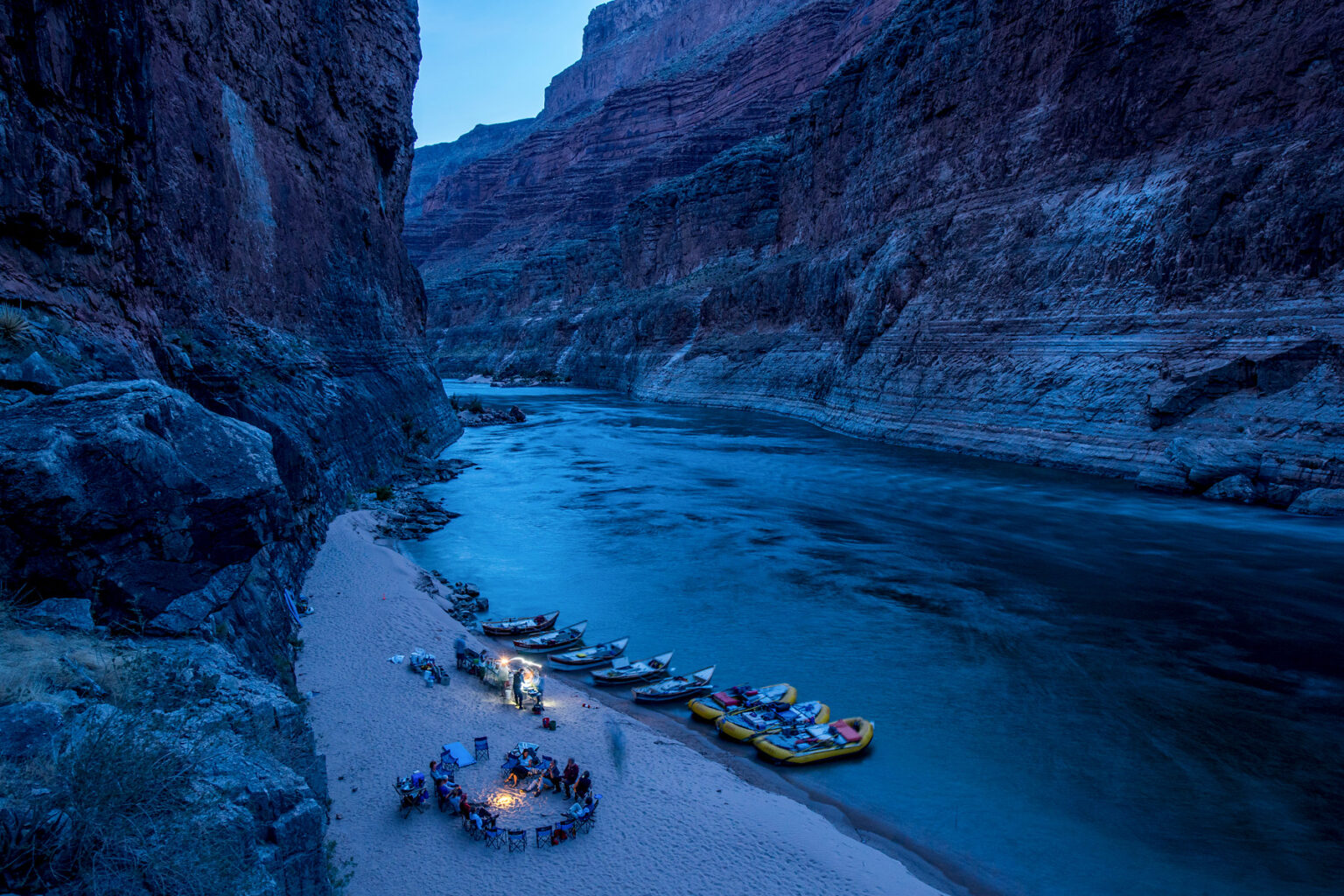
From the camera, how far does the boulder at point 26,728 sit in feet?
13.1

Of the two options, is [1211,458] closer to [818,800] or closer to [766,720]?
[766,720]

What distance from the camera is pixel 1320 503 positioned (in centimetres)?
2134

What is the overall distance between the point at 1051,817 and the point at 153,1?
21.4m

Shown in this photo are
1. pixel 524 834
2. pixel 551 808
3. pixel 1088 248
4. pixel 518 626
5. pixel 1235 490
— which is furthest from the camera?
pixel 1088 248

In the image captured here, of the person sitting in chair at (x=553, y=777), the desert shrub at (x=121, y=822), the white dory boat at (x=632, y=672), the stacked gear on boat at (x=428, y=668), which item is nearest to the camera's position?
the desert shrub at (x=121, y=822)

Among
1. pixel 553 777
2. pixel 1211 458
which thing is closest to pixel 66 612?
pixel 553 777

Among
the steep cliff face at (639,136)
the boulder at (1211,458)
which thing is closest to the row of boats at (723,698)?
the boulder at (1211,458)

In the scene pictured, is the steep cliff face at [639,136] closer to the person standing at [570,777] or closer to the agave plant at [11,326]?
the agave plant at [11,326]

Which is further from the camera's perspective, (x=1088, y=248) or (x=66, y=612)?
(x=1088, y=248)

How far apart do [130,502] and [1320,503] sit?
28035mm

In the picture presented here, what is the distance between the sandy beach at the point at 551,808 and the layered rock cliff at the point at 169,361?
1219 millimetres

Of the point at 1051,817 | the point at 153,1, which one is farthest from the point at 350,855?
the point at 153,1

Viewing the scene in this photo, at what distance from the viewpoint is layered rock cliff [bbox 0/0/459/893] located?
5.64 metres

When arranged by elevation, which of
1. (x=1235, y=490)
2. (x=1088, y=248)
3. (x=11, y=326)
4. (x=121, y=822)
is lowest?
(x=1235, y=490)
